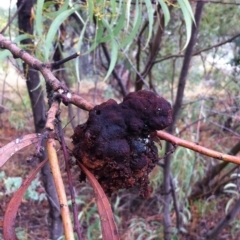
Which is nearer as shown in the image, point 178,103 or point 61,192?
point 61,192

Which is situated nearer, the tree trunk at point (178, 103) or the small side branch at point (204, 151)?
the small side branch at point (204, 151)

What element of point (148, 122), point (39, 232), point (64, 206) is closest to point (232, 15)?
point (39, 232)

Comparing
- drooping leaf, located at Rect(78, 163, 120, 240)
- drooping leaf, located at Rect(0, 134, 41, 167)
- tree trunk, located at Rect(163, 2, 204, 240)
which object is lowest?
drooping leaf, located at Rect(78, 163, 120, 240)

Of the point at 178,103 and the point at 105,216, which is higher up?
the point at 178,103

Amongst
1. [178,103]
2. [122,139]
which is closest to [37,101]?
[178,103]

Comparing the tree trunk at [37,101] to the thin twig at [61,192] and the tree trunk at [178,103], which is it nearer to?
the tree trunk at [178,103]

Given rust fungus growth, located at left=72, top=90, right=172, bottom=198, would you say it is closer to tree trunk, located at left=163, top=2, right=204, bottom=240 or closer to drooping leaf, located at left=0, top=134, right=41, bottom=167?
drooping leaf, located at left=0, top=134, right=41, bottom=167

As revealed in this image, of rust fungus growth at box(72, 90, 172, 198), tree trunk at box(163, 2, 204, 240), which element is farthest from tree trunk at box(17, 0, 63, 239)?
rust fungus growth at box(72, 90, 172, 198)

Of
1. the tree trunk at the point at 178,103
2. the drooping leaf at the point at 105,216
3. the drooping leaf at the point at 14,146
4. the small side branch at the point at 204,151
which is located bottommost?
the drooping leaf at the point at 105,216

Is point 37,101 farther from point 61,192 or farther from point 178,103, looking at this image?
point 61,192

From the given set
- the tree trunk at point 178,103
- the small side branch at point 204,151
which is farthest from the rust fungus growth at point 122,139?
the tree trunk at point 178,103
